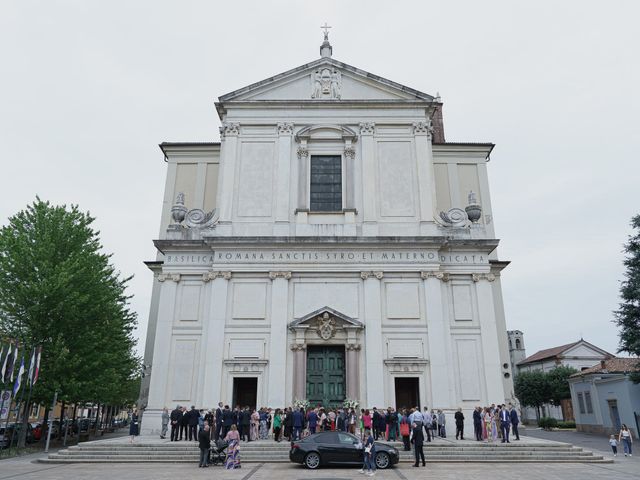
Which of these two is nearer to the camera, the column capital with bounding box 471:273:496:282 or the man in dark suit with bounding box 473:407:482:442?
the man in dark suit with bounding box 473:407:482:442

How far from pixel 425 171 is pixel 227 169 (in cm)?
1090

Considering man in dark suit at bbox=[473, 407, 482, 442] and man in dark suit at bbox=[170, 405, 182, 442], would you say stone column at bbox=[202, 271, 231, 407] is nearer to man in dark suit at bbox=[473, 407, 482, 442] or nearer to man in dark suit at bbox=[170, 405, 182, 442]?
man in dark suit at bbox=[170, 405, 182, 442]

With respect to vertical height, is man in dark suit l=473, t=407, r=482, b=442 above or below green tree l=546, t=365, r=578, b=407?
below

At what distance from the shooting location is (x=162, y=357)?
24125 mm

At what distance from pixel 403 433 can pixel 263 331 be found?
29.4 feet

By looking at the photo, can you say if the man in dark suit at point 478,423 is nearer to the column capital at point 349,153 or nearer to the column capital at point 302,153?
the column capital at point 349,153

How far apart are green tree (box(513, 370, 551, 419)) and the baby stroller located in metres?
49.7

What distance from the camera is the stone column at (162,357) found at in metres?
23.1

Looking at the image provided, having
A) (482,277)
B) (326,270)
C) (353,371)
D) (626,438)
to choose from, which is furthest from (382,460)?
(482,277)

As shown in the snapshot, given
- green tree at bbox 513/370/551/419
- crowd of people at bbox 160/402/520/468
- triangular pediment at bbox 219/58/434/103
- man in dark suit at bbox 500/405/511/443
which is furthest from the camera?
green tree at bbox 513/370/551/419

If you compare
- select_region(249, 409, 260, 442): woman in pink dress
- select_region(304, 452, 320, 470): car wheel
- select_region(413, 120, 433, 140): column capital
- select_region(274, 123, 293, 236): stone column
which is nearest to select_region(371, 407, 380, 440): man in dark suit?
select_region(249, 409, 260, 442): woman in pink dress

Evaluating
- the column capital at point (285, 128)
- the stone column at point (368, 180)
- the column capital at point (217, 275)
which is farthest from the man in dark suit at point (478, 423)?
the column capital at point (285, 128)

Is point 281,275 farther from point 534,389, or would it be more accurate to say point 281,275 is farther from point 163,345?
point 534,389

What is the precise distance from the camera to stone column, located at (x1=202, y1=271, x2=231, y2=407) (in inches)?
911
